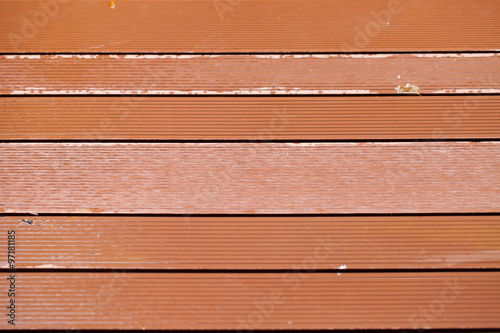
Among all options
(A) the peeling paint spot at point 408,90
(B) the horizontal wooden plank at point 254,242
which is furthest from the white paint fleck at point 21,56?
(A) the peeling paint spot at point 408,90

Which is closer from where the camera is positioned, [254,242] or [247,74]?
[254,242]

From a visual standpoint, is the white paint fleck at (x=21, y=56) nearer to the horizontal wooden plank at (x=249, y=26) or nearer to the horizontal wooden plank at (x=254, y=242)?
the horizontal wooden plank at (x=249, y=26)

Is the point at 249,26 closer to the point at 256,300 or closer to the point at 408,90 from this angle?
the point at 408,90

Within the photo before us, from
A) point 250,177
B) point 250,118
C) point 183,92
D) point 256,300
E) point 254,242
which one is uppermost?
point 183,92

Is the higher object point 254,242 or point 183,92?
point 183,92

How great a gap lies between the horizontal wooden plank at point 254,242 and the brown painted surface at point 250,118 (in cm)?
30

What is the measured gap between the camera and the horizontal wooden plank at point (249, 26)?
1118 mm

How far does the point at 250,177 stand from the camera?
40.3 inches

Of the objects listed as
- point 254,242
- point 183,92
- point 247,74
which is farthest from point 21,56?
point 254,242

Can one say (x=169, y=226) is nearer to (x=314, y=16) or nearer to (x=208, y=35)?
(x=208, y=35)

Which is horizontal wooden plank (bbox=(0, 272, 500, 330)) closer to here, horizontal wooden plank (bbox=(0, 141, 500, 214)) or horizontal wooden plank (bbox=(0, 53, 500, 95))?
horizontal wooden plank (bbox=(0, 141, 500, 214))

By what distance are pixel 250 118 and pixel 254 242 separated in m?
0.44

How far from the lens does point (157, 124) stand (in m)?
1.06

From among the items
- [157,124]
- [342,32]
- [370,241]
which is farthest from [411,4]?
[157,124]
